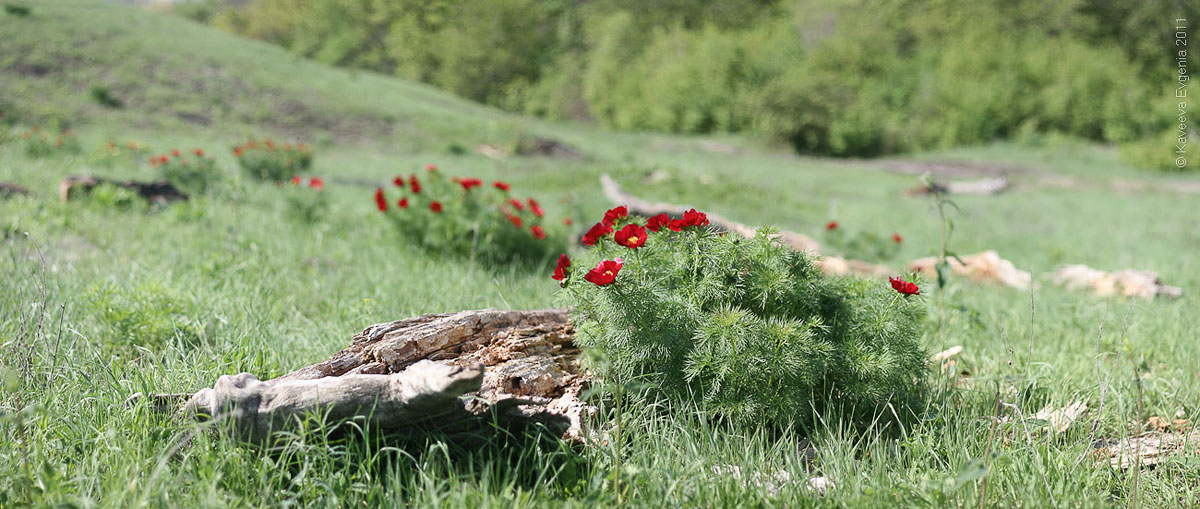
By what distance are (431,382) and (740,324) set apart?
93cm

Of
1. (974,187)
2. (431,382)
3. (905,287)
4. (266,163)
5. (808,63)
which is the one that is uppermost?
(808,63)

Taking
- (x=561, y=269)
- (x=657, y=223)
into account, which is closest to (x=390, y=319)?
(x=561, y=269)

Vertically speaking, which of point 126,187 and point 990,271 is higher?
point 126,187

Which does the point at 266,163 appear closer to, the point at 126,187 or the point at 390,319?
the point at 126,187

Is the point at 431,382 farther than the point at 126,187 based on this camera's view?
No

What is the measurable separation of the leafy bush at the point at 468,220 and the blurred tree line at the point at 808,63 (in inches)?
843

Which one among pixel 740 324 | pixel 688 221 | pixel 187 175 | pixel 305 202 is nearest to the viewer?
pixel 740 324

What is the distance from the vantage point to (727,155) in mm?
21281

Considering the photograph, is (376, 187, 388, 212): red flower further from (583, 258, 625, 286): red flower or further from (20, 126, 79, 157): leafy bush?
(20, 126, 79, 157): leafy bush

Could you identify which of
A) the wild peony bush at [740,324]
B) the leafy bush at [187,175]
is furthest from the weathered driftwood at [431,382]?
the leafy bush at [187,175]

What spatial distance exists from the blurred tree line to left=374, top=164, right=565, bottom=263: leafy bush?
843 inches

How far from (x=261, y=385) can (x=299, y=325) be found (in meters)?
1.32

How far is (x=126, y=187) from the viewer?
239 inches

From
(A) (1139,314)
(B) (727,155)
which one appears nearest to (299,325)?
(A) (1139,314)
